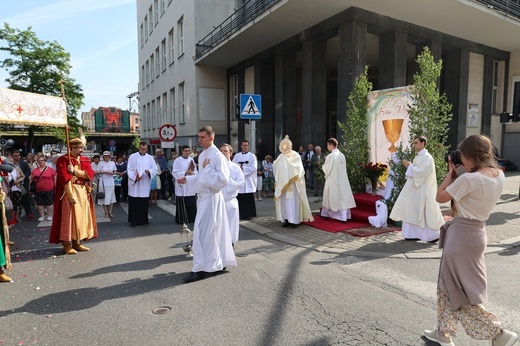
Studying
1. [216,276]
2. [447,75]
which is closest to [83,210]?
[216,276]

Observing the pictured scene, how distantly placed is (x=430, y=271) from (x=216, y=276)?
3141mm

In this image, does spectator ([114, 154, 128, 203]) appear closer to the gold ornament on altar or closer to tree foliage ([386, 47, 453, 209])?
the gold ornament on altar

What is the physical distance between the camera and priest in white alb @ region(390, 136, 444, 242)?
6.68 m

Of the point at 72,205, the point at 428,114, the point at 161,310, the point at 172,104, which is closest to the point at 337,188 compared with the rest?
the point at 428,114

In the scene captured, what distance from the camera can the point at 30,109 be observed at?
627 cm

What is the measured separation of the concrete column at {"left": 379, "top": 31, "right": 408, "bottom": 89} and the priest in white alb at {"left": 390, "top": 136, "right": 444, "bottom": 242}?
845 cm

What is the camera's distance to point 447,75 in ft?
59.5

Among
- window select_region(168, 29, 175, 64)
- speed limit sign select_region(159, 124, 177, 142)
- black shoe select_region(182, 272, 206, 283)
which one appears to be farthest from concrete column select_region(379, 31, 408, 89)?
window select_region(168, 29, 175, 64)

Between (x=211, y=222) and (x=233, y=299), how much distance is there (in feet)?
3.84

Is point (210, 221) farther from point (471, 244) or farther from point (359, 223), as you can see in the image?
point (359, 223)

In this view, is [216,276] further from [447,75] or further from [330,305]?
[447,75]

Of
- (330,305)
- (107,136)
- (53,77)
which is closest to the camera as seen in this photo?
(330,305)

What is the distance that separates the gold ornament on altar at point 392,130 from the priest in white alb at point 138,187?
633 centimetres

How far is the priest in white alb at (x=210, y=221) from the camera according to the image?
4.98 m
